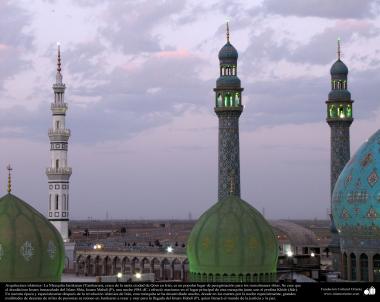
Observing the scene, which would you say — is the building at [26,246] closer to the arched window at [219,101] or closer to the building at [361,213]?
the building at [361,213]

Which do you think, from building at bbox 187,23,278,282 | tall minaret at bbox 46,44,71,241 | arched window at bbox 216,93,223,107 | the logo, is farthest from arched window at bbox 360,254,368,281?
tall minaret at bbox 46,44,71,241

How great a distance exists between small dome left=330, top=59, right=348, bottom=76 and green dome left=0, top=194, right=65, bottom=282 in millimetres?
28417

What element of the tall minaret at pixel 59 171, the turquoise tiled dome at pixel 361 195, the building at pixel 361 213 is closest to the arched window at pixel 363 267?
the building at pixel 361 213

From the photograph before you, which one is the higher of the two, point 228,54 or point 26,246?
point 228,54

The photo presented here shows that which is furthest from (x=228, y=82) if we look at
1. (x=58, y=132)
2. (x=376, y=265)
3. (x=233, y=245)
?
(x=233, y=245)

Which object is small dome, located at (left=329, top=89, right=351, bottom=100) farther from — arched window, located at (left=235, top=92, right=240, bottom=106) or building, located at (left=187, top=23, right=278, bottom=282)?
building, located at (left=187, top=23, right=278, bottom=282)

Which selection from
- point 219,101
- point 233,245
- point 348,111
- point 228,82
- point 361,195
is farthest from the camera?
point 348,111

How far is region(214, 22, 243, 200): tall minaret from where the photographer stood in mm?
46656

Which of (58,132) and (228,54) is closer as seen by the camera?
(228,54)

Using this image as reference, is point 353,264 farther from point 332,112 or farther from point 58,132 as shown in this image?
point 58,132

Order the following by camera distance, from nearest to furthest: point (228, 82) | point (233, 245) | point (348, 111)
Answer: point (233, 245), point (228, 82), point (348, 111)

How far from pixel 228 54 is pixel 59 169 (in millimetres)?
17508

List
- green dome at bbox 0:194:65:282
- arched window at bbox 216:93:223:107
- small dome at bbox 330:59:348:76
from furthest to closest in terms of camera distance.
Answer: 1. small dome at bbox 330:59:348:76
2. arched window at bbox 216:93:223:107
3. green dome at bbox 0:194:65:282

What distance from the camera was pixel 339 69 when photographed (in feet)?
168
